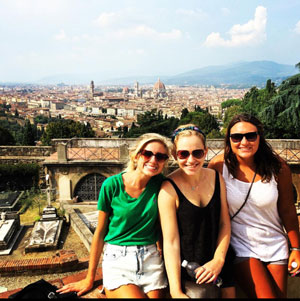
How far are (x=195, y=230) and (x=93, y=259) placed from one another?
880 millimetres

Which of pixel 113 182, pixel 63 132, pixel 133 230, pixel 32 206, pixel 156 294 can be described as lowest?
pixel 63 132

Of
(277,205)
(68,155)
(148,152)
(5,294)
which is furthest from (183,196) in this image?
(68,155)

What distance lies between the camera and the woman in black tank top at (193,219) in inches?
88.0

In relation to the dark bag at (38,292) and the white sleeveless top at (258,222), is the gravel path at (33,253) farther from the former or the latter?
the white sleeveless top at (258,222)

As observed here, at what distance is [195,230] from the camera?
7.55 ft

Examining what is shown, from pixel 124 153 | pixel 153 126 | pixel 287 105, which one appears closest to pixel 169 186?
pixel 124 153

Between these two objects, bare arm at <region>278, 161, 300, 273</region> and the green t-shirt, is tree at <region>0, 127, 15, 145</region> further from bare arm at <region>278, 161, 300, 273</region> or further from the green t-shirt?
bare arm at <region>278, 161, 300, 273</region>

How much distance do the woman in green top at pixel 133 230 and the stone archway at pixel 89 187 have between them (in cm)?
1147

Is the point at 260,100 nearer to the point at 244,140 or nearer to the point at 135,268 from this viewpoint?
the point at 244,140

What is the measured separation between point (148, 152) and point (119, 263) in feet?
2.88

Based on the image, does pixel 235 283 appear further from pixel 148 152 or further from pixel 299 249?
pixel 148 152

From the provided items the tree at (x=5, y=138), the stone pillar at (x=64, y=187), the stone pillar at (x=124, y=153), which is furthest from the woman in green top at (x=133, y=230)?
the tree at (x=5, y=138)

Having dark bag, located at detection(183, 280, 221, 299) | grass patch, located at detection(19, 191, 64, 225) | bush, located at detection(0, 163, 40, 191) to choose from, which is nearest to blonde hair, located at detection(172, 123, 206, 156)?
dark bag, located at detection(183, 280, 221, 299)

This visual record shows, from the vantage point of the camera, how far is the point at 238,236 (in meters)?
2.54
